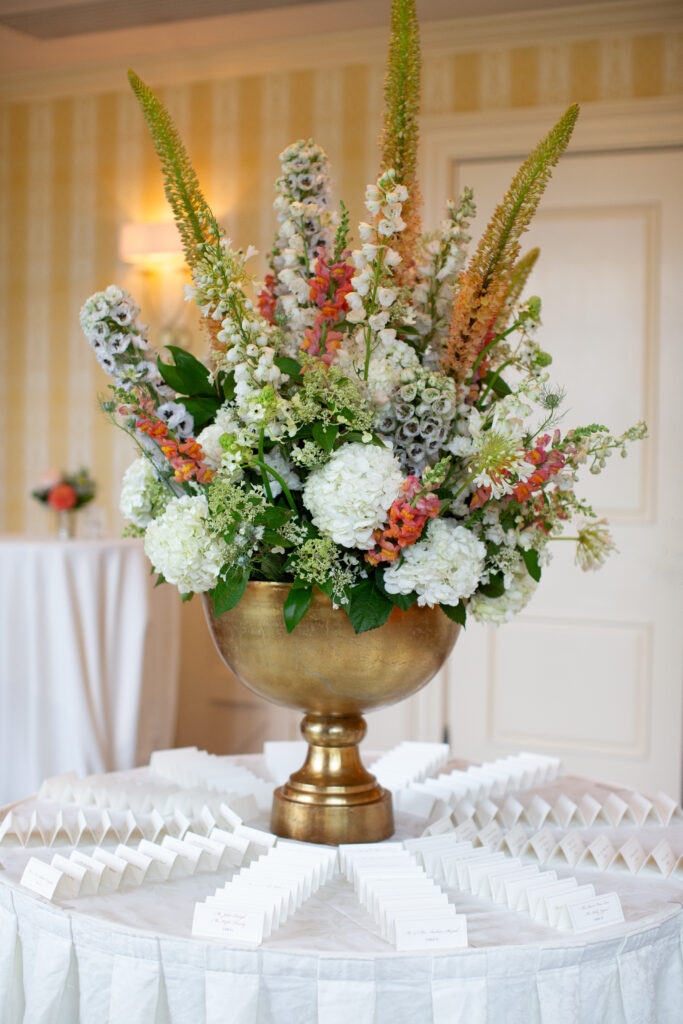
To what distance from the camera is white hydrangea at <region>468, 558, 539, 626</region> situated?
44.3 inches

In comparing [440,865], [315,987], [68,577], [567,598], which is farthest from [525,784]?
[567,598]

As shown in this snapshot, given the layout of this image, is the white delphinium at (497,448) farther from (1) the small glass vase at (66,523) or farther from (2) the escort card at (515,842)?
(1) the small glass vase at (66,523)

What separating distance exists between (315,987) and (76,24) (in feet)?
10.8

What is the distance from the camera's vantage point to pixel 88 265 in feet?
12.2

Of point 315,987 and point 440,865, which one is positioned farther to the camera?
point 440,865

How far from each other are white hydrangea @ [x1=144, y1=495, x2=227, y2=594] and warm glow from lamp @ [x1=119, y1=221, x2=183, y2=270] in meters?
2.67

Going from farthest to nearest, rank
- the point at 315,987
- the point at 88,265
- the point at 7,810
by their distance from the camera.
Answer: the point at 88,265 < the point at 7,810 < the point at 315,987

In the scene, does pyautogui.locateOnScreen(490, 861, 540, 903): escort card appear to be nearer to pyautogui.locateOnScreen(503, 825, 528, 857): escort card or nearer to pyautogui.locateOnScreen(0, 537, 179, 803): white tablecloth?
pyautogui.locateOnScreen(503, 825, 528, 857): escort card

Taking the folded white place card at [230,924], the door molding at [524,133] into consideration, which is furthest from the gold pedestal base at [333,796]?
the door molding at [524,133]

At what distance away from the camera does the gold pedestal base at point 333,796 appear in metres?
1.11

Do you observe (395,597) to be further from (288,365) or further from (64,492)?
(64,492)

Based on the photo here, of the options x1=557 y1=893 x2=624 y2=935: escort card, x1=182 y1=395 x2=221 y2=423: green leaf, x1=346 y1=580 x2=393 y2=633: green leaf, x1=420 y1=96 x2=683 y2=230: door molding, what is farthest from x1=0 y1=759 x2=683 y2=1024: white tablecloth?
x1=420 y1=96 x2=683 y2=230: door molding

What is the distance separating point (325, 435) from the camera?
0.96 m

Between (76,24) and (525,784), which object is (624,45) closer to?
(76,24)
